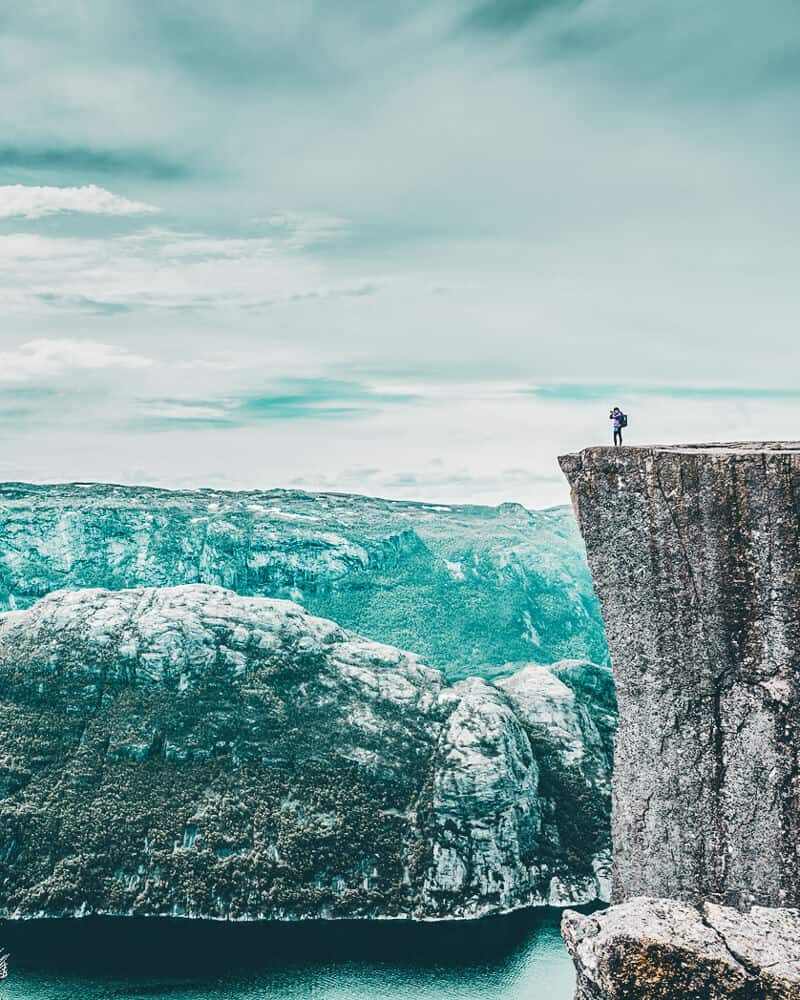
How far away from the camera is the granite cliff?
30.7 metres

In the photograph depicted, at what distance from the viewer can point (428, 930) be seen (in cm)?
15800

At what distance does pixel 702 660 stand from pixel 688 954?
1013 centimetres

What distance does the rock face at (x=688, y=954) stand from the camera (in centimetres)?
2577

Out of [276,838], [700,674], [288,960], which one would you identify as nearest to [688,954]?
[700,674]

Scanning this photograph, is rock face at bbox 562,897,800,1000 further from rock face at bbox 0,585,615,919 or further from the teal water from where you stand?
rock face at bbox 0,585,615,919

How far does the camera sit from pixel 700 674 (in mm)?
32500

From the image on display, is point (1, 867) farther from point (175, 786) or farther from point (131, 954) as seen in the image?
point (131, 954)

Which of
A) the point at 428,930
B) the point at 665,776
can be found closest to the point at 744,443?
the point at 665,776

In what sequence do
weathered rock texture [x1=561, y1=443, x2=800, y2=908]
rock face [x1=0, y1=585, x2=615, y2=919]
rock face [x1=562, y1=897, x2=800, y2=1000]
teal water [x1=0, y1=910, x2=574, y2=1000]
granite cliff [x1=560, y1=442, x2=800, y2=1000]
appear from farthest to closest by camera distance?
rock face [x1=0, y1=585, x2=615, y2=919] → teal water [x1=0, y1=910, x2=574, y2=1000] → weathered rock texture [x1=561, y1=443, x2=800, y2=908] → granite cliff [x1=560, y1=442, x2=800, y2=1000] → rock face [x1=562, y1=897, x2=800, y2=1000]

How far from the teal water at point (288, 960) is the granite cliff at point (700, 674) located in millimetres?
107090

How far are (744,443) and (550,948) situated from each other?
13386 cm

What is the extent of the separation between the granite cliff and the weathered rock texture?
0.05 metres

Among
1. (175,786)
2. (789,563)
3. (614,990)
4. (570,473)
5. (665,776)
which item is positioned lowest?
(175,786)

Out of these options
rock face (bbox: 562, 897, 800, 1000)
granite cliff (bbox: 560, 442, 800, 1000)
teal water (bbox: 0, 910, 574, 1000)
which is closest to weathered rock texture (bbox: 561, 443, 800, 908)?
granite cliff (bbox: 560, 442, 800, 1000)
